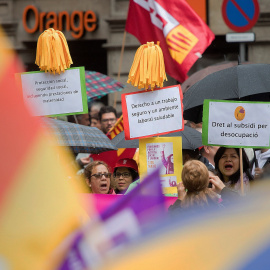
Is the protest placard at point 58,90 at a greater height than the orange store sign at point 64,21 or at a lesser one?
lesser

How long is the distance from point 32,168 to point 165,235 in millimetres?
228

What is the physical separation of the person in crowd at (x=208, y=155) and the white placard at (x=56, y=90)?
1.52m

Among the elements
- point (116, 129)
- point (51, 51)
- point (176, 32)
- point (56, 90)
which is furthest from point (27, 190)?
point (176, 32)

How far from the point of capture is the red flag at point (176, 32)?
752cm

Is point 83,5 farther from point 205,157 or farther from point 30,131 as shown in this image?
point 30,131

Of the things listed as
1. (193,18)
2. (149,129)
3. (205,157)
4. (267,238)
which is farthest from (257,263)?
(193,18)

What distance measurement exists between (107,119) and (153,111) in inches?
137

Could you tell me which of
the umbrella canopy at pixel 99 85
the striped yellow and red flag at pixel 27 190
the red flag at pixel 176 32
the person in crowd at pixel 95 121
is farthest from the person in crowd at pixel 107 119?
the striped yellow and red flag at pixel 27 190

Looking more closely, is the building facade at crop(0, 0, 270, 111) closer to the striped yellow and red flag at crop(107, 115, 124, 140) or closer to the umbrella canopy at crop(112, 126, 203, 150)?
the striped yellow and red flag at crop(107, 115, 124, 140)

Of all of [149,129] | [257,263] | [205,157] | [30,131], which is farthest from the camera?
[205,157]

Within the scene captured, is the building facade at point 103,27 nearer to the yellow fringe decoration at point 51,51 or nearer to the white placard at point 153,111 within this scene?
the white placard at point 153,111

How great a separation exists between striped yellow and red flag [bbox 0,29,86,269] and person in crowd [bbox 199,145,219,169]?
4675 mm

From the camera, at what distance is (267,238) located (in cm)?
96

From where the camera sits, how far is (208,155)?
6156mm
